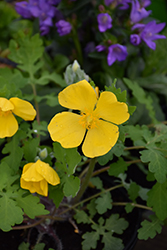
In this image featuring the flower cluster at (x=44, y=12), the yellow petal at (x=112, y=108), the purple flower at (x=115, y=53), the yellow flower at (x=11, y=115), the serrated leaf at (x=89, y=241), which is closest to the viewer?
the yellow petal at (x=112, y=108)

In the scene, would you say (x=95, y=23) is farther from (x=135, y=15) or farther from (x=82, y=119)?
(x=82, y=119)

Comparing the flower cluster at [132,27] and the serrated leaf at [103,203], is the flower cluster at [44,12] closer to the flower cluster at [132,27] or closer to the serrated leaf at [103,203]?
the flower cluster at [132,27]

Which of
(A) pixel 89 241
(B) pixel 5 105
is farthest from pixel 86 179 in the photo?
(B) pixel 5 105

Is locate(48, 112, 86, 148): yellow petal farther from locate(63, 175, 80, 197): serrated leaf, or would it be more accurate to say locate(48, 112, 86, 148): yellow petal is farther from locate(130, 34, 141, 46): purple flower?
locate(130, 34, 141, 46): purple flower

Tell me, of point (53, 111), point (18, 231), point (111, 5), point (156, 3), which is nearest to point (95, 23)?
point (111, 5)

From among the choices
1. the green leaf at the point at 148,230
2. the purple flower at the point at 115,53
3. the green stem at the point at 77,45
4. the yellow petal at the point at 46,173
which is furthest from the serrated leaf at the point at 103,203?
the green stem at the point at 77,45

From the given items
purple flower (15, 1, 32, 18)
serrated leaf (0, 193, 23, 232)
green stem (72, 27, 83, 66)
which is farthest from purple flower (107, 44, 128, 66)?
serrated leaf (0, 193, 23, 232)
